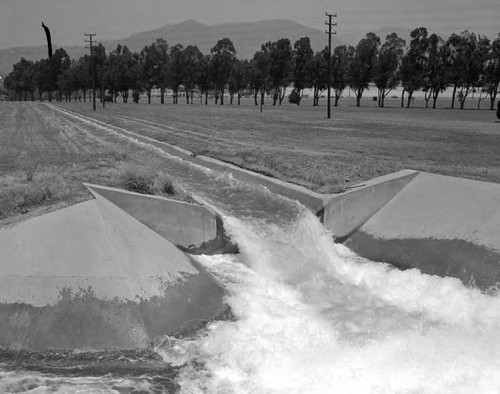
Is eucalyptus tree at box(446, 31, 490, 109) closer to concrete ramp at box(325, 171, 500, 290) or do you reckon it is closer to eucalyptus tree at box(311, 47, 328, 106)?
eucalyptus tree at box(311, 47, 328, 106)

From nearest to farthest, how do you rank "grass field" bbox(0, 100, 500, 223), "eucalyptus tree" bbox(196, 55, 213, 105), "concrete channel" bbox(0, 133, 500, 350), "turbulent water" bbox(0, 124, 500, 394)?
"turbulent water" bbox(0, 124, 500, 394), "concrete channel" bbox(0, 133, 500, 350), "grass field" bbox(0, 100, 500, 223), "eucalyptus tree" bbox(196, 55, 213, 105)

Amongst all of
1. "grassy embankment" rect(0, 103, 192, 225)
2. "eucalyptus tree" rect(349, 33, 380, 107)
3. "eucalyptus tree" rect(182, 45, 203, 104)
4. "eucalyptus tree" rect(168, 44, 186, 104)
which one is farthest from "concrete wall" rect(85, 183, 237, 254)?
"eucalyptus tree" rect(168, 44, 186, 104)

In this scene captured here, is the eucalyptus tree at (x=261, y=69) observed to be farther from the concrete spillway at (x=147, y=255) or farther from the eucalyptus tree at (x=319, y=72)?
the concrete spillway at (x=147, y=255)

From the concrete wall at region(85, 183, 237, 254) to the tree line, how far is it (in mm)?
82854

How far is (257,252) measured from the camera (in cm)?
1297

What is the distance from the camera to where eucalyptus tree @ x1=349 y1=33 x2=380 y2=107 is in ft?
339

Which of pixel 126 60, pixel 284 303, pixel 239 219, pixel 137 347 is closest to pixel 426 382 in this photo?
pixel 284 303

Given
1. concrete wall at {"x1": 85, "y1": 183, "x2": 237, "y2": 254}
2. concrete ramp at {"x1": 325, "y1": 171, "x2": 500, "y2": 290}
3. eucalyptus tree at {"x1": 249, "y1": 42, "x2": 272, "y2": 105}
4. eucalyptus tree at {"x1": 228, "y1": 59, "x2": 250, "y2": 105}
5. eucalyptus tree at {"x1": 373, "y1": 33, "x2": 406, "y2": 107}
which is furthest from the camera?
eucalyptus tree at {"x1": 228, "y1": 59, "x2": 250, "y2": 105}

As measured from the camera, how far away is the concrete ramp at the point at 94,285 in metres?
8.25

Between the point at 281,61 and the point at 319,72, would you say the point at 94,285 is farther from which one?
the point at 281,61

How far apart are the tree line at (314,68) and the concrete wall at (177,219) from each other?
272 feet

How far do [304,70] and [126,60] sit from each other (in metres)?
41.4

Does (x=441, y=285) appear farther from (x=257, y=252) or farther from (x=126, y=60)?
(x=126, y=60)

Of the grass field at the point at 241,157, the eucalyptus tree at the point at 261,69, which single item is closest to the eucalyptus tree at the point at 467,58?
the eucalyptus tree at the point at 261,69
